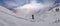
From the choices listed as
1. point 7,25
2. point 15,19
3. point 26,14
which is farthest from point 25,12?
point 7,25

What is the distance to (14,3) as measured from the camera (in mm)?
1255

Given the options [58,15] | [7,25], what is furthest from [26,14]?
[58,15]

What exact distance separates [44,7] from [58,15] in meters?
0.20

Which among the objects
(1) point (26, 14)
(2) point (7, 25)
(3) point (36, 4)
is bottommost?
(2) point (7, 25)

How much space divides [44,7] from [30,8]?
176 mm

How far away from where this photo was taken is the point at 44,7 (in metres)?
1.29

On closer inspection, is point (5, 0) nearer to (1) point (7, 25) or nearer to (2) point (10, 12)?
(2) point (10, 12)

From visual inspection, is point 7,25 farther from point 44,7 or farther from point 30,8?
point 44,7

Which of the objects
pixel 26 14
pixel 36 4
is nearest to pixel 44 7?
pixel 36 4

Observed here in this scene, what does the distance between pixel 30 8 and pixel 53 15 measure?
0.97 ft

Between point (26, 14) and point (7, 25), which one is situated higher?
point (26, 14)

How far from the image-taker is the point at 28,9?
1.27m

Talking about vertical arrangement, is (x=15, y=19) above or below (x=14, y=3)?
below

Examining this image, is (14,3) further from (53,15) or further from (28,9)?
(53,15)
